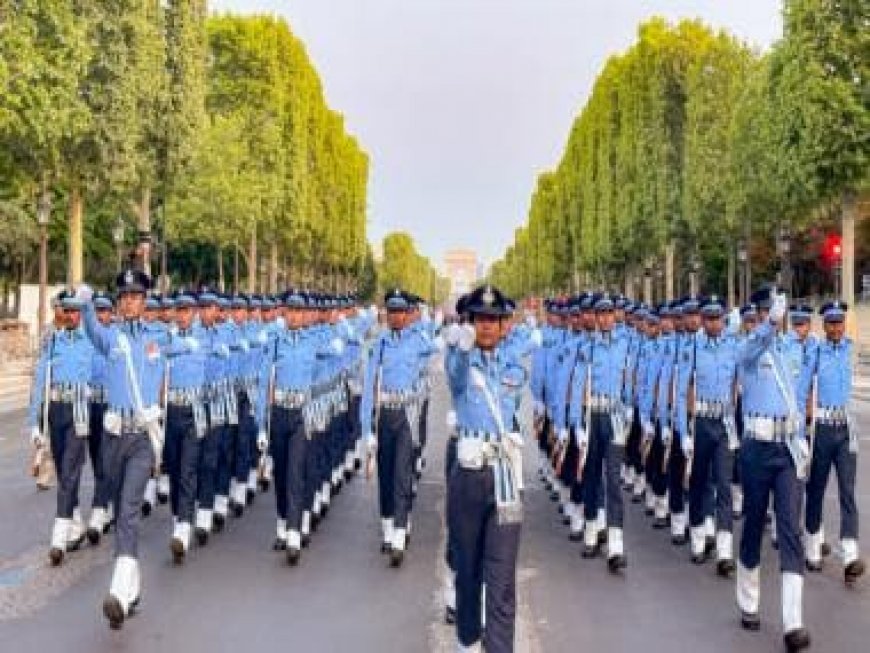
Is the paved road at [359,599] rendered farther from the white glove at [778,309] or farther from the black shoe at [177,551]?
the white glove at [778,309]

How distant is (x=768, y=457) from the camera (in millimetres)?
8867

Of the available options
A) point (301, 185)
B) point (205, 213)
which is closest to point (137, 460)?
point (205, 213)

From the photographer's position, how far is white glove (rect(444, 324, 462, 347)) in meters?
6.92

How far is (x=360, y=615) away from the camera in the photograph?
29.4 ft

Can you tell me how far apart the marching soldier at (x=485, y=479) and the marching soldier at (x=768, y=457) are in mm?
2192

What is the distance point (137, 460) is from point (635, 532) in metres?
5.60

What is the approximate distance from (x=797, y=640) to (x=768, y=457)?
1.31 metres

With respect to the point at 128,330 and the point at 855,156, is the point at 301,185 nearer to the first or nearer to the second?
the point at 855,156

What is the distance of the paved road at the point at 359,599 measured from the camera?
830 centimetres

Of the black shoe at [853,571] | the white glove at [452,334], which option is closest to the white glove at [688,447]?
the black shoe at [853,571]

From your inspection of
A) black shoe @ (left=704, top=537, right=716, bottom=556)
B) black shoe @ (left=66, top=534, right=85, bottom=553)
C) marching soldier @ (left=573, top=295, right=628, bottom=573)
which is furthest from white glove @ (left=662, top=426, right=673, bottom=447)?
black shoe @ (left=66, top=534, right=85, bottom=553)

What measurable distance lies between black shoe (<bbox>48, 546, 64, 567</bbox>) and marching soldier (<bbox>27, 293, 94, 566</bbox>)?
35cm

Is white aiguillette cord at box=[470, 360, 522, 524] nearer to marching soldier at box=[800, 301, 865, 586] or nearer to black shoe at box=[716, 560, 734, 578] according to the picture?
black shoe at box=[716, 560, 734, 578]

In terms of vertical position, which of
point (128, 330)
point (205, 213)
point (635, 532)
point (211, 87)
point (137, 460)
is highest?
point (211, 87)
